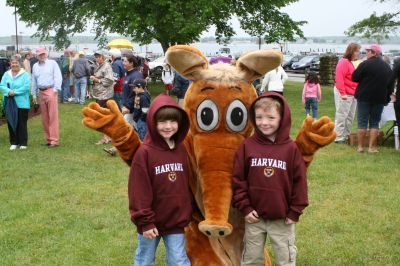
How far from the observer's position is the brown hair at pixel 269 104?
3.73m

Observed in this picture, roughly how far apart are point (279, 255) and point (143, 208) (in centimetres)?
100

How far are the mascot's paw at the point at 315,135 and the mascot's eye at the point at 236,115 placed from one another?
429 millimetres

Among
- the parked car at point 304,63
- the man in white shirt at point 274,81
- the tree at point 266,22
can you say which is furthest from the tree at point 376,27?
the parked car at point 304,63

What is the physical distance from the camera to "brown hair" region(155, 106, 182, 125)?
148 inches

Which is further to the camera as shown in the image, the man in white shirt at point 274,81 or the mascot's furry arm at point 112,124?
the man in white shirt at point 274,81

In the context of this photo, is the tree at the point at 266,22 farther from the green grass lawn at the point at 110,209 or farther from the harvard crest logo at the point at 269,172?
the harvard crest logo at the point at 269,172

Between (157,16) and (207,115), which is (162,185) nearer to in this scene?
(207,115)

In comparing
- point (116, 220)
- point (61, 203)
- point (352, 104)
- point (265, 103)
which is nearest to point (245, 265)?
point (265, 103)

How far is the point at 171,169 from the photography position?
3.71 m

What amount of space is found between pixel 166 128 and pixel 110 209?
3.18m

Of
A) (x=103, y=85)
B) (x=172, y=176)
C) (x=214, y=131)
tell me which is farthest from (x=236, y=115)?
(x=103, y=85)

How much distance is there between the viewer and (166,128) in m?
3.74

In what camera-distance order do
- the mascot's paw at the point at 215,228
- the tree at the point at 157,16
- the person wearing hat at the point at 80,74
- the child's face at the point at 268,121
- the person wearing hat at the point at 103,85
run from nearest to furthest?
the mascot's paw at the point at 215,228, the child's face at the point at 268,121, the person wearing hat at the point at 103,85, the person wearing hat at the point at 80,74, the tree at the point at 157,16

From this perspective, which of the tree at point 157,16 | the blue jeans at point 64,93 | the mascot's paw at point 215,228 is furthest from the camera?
the tree at point 157,16
